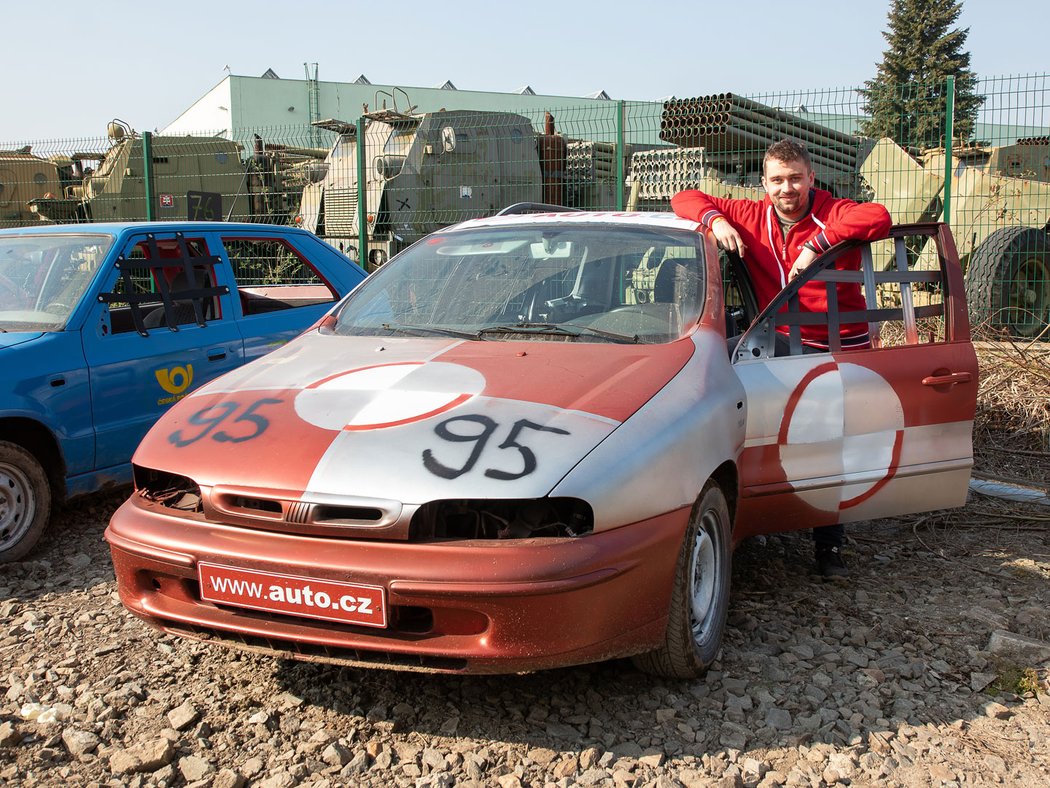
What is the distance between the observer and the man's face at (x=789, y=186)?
4.04 m

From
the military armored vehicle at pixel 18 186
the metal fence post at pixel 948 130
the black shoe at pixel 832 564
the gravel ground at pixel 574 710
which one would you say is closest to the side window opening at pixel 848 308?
the black shoe at pixel 832 564

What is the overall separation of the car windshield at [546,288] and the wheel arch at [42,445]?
5.27 ft

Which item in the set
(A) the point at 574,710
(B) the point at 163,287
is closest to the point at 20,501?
(B) the point at 163,287

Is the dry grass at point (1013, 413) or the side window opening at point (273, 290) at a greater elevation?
the side window opening at point (273, 290)

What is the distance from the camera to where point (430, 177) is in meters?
12.6

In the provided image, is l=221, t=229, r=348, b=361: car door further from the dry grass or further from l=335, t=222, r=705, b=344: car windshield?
the dry grass

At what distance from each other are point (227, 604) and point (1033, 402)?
571cm

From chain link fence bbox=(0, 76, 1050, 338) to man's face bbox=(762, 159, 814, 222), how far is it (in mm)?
3929

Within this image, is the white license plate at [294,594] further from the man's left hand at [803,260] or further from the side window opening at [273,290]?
the side window opening at [273,290]

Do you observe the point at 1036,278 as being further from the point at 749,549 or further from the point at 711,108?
the point at 749,549

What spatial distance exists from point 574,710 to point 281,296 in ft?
14.4

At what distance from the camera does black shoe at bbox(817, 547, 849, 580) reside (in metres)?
4.04

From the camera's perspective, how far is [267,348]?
5.60 meters

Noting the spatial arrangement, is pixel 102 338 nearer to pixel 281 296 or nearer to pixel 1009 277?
pixel 281 296
